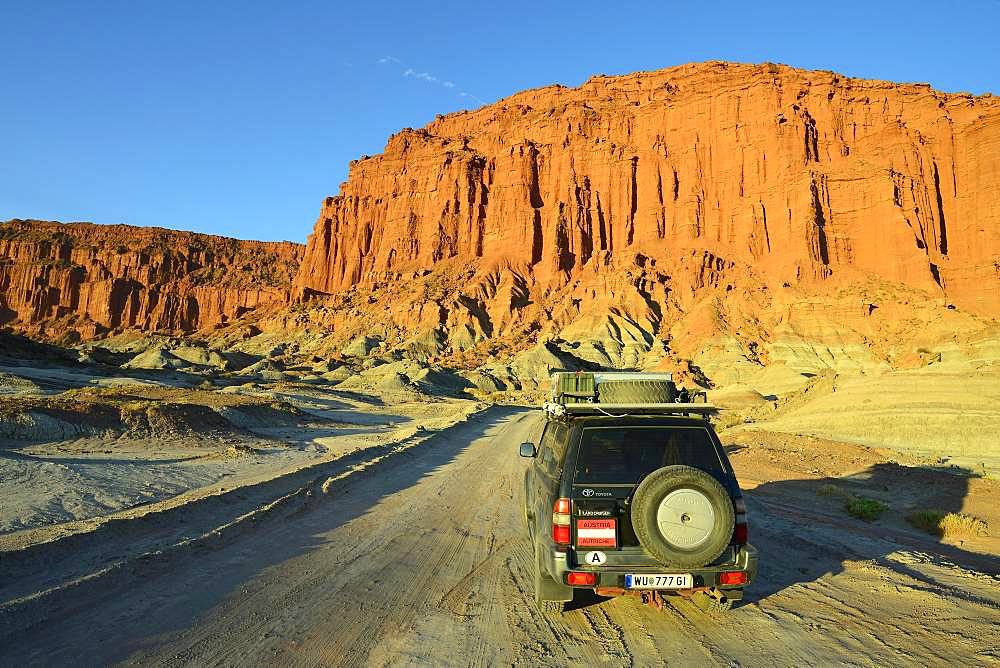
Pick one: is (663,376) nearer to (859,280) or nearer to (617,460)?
(617,460)

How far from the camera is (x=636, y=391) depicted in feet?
23.7

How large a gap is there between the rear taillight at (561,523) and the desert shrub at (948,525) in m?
8.48

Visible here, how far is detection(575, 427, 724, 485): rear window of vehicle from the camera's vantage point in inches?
220

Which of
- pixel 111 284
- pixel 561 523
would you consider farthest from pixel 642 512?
pixel 111 284

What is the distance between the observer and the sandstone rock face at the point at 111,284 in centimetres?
15838

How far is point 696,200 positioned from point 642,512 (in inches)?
4617

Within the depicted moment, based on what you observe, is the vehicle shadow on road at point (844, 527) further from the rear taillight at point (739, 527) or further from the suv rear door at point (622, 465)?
the suv rear door at point (622, 465)

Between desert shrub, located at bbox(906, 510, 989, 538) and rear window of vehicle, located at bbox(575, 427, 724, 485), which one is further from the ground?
rear window of vehicle, located at bbox(575, 427, 724, 485)

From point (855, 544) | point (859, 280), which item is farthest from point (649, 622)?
point (859, 280)

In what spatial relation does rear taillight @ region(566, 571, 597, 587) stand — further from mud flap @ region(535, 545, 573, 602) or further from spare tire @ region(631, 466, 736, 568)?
spare tire @ region(631, 466, 736, 568)

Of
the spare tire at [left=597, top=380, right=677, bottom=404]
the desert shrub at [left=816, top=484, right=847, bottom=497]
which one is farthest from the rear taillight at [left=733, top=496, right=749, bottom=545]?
the desert shrub at [left=816, top=484, right=847, bottom=497]

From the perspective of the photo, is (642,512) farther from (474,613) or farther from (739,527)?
(474,613)

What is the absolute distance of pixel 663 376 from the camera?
301 inches

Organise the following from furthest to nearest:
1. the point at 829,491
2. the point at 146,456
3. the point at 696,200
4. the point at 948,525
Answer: the point at 696,200 → the point at 146,456 → the point at 829,491 → the point at 948,525
